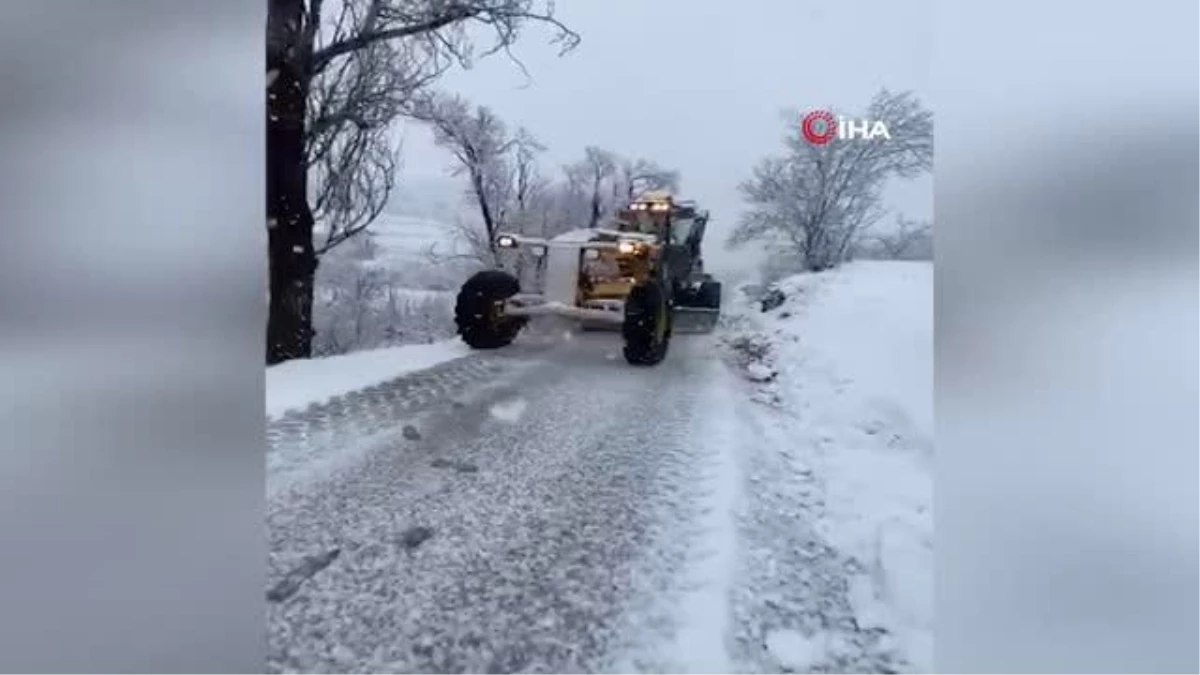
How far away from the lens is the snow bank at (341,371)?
4.27 feet

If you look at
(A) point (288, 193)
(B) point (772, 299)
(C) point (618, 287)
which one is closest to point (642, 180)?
(C) point (618, 287)

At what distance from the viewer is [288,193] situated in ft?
4.36

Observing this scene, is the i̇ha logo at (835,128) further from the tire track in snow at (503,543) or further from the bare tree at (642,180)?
the tire track in snow at (503,543)

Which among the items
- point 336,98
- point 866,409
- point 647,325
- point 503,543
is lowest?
point 503,543

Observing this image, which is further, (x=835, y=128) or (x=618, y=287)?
(x=618, y=287)

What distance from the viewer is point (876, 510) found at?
4.38ft

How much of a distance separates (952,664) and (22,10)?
1.67 m

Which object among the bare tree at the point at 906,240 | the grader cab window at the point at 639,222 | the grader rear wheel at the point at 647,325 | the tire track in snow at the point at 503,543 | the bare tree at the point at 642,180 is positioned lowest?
the tire track in snow at the point at 503,543

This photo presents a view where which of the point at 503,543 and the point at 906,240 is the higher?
the point at 906,240

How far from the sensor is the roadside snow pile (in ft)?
4.31

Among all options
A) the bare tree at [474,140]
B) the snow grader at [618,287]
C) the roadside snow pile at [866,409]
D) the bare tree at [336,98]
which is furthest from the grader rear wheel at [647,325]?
the bare tree at [336,98]

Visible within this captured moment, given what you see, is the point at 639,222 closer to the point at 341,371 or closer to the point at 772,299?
the point at 772,299

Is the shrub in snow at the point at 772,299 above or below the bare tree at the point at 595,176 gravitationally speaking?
below

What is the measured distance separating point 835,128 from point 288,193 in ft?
2.89
